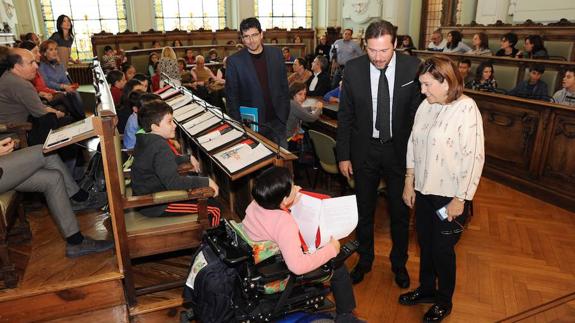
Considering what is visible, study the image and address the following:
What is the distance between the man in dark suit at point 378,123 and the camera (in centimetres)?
238

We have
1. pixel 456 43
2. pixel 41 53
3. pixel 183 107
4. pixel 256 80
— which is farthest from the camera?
pixel 456 43

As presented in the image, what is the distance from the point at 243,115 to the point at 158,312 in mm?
1538

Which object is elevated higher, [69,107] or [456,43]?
[456,43]

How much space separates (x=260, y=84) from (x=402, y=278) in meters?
1.73

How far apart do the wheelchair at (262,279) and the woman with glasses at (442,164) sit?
72 centimetres

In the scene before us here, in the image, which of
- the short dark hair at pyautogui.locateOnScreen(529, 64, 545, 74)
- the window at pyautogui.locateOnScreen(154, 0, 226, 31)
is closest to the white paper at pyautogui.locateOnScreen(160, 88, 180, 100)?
the short dark hair at pyautogui.locateOnScreen(529, 64, 545, 74)

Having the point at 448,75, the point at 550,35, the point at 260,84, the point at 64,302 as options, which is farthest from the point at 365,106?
the point at 550,35

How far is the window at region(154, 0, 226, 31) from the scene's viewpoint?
43.0ft

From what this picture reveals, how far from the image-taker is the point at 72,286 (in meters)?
2.34

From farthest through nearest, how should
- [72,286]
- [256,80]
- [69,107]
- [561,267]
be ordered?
[69,107], [256,80], [561,267], [72,286]

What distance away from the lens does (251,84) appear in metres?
3.32

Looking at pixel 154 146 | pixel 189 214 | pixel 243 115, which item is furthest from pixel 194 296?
pixel 243 115

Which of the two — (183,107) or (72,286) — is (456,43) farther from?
(72,286)

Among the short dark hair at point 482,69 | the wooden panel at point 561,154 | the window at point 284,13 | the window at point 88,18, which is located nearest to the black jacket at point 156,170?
the wooden panel at point 561,154
